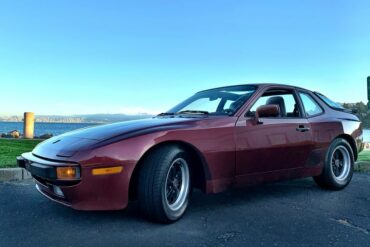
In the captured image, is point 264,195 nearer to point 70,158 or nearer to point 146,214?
point 146,214

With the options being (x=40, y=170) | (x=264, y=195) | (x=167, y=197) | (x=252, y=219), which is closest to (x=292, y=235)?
(x=252, y=219)

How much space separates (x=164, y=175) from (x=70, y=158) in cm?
80

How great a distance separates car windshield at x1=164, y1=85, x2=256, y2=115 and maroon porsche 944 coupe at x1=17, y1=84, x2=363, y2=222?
0.05 feet

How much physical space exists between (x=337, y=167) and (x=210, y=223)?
2.59 m

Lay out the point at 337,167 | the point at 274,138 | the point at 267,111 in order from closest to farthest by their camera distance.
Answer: the point at 267,111 < the point at 274,138 < the point at 337,167

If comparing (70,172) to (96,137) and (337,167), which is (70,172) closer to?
(96,137)

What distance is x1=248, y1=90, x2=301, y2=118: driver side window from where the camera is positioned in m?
4.70

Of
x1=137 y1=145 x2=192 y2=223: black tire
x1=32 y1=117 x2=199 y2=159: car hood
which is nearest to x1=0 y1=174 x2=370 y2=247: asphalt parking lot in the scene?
x1=137 y1=145 x2=192 y2=223: black tire

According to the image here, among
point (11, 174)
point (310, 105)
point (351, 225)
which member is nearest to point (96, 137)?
point (351, 225)

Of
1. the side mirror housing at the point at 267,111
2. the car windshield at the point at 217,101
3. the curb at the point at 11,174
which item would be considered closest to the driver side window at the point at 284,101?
the car windshield at the point at 217,101

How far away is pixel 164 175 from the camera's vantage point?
3.23 meters

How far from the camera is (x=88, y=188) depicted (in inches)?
119

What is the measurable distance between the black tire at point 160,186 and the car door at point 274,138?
76 cm

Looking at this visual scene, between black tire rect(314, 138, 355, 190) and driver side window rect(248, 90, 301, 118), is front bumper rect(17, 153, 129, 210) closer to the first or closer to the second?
driver side window rect(248, 90, 301, 118)
